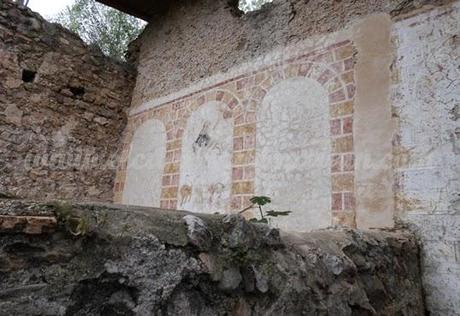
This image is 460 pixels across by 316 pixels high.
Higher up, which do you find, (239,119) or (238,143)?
(239,119)

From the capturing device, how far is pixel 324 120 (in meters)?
3.31

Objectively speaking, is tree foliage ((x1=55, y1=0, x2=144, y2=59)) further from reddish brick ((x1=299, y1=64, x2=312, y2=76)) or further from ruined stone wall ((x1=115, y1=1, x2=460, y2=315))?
reddish brick ((x1=299, y1=64, x2=312, y2=76))

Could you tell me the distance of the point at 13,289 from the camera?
2.71ft

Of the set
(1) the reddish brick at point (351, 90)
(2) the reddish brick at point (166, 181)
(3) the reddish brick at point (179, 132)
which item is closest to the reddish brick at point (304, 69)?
(1) the reddish brick at point (351, 90)

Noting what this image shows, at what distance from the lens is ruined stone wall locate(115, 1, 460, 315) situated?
2.61 meters

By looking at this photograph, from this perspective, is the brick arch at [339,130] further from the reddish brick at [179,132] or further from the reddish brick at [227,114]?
the reddish brick at [179,132]

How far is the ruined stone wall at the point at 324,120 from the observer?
2.61 meters

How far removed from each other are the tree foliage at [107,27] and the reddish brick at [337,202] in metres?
8.01

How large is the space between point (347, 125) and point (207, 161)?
1.73m

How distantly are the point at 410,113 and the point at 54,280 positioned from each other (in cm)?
269

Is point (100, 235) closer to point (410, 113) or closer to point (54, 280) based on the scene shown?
point (54, 280)

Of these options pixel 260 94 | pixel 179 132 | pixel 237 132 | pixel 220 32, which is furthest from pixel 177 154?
pixel 220 32

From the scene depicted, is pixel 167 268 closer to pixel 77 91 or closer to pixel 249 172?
pixel 249 172

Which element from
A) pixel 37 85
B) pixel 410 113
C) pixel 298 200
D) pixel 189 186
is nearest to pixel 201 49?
pixel 189 186
